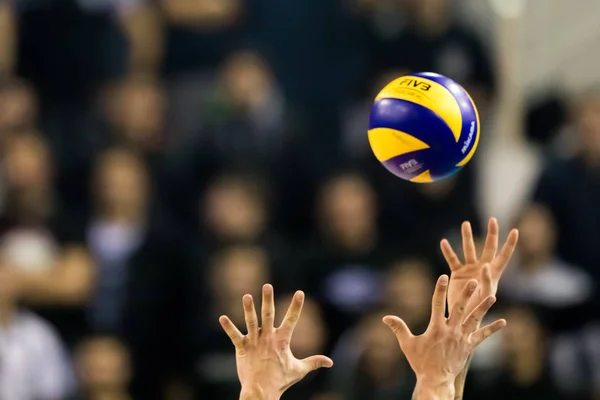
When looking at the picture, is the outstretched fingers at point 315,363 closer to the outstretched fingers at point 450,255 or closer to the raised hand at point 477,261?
the raised hand at point 477,261

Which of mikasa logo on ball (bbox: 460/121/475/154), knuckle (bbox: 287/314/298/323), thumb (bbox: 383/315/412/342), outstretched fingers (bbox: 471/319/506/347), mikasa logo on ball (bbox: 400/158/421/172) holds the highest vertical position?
mikasa logo on ball (bbox: 460/121/475/154)

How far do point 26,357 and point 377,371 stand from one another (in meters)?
2.67

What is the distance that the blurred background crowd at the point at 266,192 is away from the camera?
7.81 meters

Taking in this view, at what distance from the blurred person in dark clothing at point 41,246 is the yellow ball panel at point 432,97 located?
4.42 metres

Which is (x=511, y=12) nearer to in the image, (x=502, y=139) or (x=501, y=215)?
(x=502, y=139)

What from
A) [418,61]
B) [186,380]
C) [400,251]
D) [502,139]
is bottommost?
[186,380]

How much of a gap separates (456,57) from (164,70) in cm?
279

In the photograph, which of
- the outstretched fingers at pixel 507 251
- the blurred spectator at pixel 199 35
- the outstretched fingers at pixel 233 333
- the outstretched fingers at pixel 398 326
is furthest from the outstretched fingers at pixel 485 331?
the blurred spectator at pixel 199 35

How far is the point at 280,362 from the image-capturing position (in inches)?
152

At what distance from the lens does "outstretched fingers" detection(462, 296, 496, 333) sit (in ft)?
12.1

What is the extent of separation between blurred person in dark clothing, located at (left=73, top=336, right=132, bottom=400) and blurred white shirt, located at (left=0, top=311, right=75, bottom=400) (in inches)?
6.7

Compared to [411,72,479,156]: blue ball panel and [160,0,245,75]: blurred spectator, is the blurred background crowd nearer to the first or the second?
[160,0,245,75]: blurred spectator

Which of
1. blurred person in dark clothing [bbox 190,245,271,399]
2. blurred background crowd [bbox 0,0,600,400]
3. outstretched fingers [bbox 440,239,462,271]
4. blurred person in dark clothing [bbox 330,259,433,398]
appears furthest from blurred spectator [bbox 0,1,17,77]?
outstretched fingers [bbox 440,239,462,271]

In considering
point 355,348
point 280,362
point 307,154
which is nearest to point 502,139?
point 307,154
